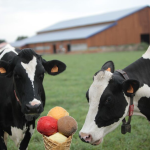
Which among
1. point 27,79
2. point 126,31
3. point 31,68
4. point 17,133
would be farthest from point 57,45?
point 27,79

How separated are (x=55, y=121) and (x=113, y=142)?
170 centimetres

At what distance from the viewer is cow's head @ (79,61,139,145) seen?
110 inches

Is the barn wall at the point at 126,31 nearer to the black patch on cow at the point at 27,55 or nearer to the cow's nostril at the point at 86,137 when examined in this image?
the black patch on cow at the point at 27,55

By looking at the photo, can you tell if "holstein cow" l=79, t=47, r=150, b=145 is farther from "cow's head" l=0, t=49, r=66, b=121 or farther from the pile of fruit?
"cow's head" l=0, t=49, r=66, b=121

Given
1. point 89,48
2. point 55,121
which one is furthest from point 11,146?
point 89,48

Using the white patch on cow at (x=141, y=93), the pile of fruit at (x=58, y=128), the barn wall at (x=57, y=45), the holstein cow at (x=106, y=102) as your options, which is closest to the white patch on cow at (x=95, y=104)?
the holstein cow at (x=106, y=102)

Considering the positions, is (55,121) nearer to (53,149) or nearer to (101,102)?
(53,149)

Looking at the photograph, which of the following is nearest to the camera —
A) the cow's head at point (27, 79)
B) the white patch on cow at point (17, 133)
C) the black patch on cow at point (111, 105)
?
the black patch on cow at point (111, 105)

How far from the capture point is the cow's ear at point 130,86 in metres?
2.75

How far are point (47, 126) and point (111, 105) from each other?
2.44 ft

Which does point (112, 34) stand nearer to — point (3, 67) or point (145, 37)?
point (145, 37)

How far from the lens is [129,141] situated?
14.3 feet

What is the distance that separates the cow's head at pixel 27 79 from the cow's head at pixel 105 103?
60 cm

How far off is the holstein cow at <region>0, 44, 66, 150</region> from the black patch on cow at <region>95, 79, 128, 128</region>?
697 mm
